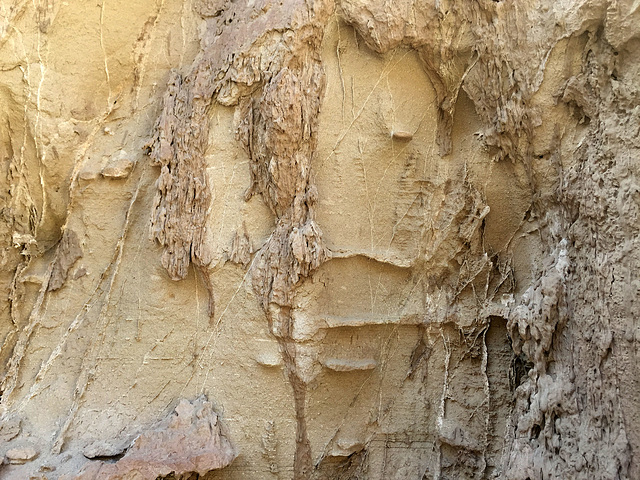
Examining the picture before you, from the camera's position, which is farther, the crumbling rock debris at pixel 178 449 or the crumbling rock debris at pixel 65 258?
the crumbling rock debris at pixel 65 258

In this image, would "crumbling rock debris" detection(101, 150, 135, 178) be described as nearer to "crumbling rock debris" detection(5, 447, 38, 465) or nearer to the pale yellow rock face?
the pale yellow rock face

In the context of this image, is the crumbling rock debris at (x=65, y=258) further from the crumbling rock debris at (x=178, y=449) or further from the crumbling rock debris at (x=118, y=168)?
the crumbling rock debris at (x=178, y=449)

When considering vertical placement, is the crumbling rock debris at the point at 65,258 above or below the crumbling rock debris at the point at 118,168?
below

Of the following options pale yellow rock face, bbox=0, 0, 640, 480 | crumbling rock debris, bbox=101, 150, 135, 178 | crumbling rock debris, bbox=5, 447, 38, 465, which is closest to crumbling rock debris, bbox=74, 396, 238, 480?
Answer: pale yellow rock face, bbox=0, 0, 640, 480

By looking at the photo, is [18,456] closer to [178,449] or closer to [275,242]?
[178,449]

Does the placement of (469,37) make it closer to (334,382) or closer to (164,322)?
(334,382)

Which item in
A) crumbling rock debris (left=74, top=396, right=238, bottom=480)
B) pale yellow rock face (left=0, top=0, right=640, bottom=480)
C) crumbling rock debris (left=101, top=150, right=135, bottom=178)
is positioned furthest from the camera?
crumbling rock debris (left=101, top=150, right=135, bottom=178)

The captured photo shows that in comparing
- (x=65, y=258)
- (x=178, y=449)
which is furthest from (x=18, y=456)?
(x=65, y=258)

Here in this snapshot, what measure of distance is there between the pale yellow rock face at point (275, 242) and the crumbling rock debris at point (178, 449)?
1 cm

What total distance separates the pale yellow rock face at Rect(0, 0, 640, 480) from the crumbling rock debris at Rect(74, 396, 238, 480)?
0.01 meters

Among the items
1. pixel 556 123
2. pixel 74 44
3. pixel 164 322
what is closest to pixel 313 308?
pixel 164 322

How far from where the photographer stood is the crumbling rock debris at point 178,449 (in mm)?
2832

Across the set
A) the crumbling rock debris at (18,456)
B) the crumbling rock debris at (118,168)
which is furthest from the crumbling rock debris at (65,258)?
the crumbling rock debris at (18,456)

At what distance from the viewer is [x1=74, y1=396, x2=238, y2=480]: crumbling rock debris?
2.83 meters
